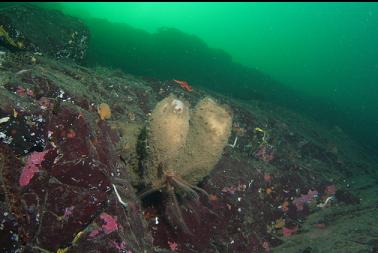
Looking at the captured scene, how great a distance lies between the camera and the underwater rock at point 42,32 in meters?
6.63

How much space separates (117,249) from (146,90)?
471cm

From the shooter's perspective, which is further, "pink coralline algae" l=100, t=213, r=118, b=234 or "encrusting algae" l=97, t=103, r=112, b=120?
"encrusting algae" l=97, t=103, r=112, b=120

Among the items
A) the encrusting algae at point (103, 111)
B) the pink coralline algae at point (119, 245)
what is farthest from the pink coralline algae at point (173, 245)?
the encrusting algae at point (103, 111)

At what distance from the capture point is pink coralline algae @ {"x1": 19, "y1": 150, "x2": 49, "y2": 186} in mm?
2469

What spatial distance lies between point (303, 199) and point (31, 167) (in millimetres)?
5174

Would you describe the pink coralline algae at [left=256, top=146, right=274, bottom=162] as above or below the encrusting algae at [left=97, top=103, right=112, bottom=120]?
below

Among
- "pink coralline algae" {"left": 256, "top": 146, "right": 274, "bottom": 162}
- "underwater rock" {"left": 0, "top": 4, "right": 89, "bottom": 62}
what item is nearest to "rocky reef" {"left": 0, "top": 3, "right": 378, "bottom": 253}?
"pink coralline algae" {"left": 256, "top": 146, "right": 274, "bottom": 162}

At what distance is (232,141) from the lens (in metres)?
7.21

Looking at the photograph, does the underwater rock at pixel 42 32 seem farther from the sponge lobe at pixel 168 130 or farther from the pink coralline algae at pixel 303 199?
the pink coralline algae at pixel 303 199

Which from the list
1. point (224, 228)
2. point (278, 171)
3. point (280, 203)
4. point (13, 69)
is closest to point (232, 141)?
point (278, 171)

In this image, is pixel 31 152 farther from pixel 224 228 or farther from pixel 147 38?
pixel 147 38

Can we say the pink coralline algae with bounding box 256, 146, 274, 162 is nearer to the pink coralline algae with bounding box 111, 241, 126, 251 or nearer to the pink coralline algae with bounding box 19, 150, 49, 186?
the pink coralline algae with bounding box 111, 241, 126, 251

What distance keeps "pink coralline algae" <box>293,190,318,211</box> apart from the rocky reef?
2 centimetres

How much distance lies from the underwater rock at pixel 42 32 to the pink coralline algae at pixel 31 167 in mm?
3929
